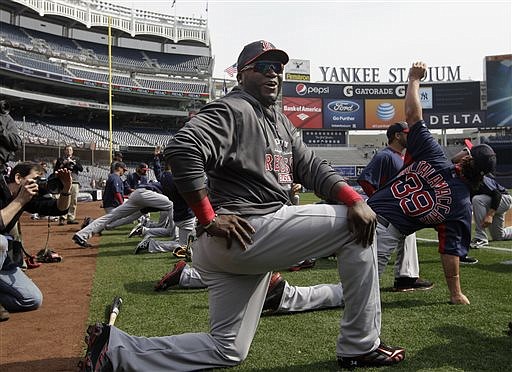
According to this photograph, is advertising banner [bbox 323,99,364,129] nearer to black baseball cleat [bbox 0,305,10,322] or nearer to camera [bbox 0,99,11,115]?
black baseball cleat [bbox 0,305,10,322]

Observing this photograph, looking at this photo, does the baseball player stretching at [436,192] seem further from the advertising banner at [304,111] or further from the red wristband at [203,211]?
the advertising banner at [304,111]


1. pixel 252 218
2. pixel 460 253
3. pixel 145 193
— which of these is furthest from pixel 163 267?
pixel 252 218

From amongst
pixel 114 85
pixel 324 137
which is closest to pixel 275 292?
pixel 324 137

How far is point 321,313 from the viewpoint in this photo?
3.91 m

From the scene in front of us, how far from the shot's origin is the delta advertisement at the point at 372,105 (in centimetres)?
4519

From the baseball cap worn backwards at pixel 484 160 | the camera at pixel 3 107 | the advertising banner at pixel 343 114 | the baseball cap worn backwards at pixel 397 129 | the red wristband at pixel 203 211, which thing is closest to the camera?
the red wristband at pixel 203 211

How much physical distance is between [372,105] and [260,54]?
46.3 m

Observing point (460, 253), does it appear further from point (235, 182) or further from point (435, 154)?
point (235, 182)

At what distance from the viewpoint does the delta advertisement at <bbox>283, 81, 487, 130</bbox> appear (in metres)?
45.2

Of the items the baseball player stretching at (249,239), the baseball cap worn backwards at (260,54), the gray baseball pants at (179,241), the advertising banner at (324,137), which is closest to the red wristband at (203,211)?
the baseball player stretching at (249,239)

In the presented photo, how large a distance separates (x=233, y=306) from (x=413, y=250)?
2.87 metres

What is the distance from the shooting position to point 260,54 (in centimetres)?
260

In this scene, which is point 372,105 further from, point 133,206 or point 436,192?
point 436,192

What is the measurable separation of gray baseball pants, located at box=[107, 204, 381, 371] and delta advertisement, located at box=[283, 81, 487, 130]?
140 ft
